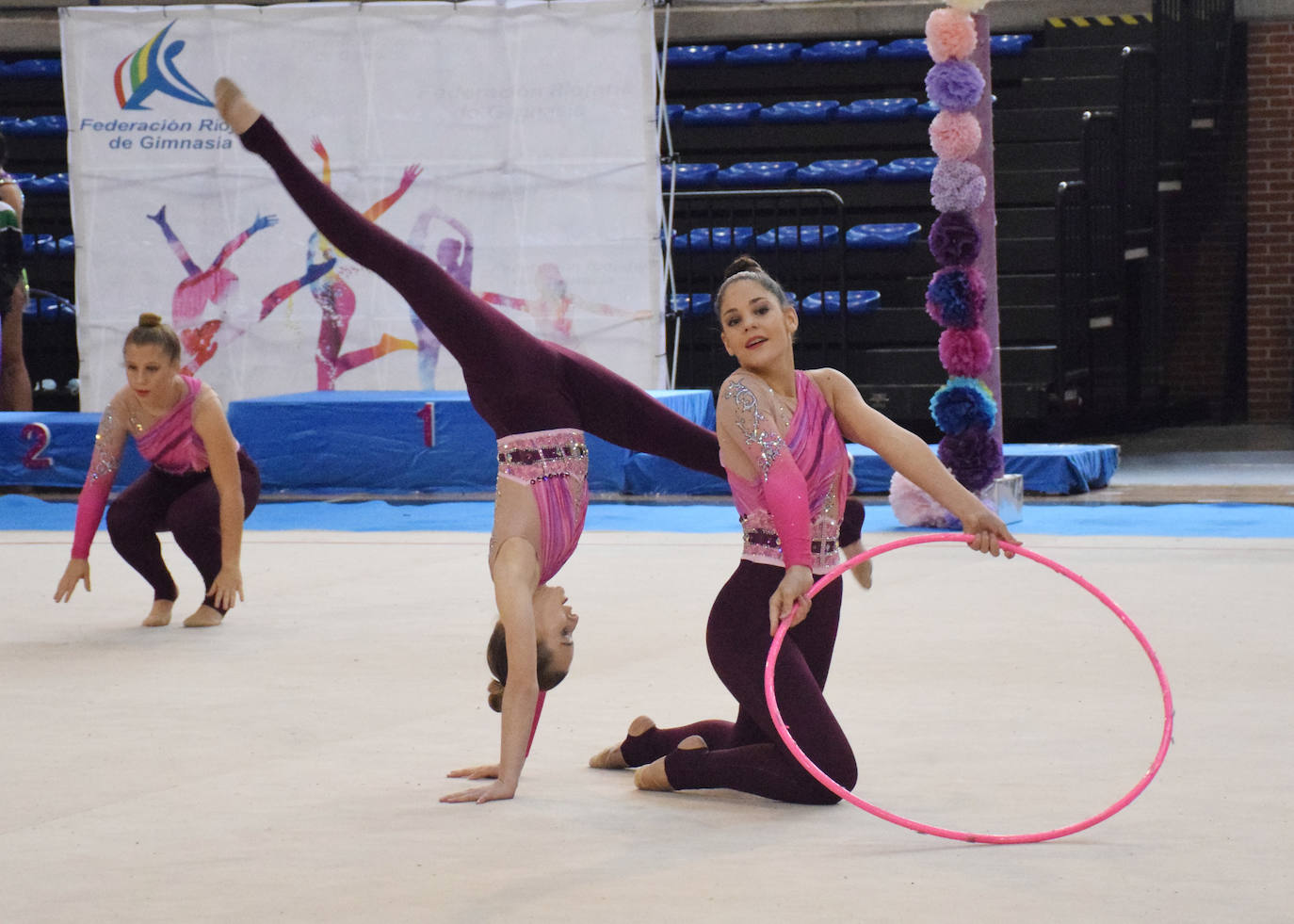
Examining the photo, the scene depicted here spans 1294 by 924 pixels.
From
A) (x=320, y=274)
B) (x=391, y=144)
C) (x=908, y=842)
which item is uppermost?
(x=391, y=144)

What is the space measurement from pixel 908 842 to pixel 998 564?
3596 millimetres

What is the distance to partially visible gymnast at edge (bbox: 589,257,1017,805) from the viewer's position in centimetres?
321

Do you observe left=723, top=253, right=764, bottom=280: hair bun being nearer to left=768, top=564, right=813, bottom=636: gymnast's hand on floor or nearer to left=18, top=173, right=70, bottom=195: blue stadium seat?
left=768, top=564, right=813, bottom=636: gymnast's hand on floor

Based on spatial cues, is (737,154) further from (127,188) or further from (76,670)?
(76,670)

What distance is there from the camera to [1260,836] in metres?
2.96

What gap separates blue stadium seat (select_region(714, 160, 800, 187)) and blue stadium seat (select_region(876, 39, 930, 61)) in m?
1.18

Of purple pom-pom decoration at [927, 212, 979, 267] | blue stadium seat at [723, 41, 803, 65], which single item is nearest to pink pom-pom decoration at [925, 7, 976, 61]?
Result: purple pom-pom decoration at [927, 212, 979, 267]

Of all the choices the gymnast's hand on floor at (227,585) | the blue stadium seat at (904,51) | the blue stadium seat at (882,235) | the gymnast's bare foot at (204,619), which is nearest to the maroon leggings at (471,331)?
the gymnast's hand on floor at (227,585)

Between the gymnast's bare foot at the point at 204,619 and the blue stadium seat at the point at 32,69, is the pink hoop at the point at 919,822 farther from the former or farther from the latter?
the blue stadium seat at the point at 32,69

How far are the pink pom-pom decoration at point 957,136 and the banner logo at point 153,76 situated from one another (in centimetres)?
470

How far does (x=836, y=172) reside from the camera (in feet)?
38.9

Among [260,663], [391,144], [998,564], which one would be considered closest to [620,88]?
[391,144]

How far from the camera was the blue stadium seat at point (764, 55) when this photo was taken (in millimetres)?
12727

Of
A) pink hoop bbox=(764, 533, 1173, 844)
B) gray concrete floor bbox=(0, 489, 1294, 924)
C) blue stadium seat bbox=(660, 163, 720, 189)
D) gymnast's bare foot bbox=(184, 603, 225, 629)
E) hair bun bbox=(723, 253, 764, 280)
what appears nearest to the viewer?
gray concrete floor bbox=(0, 489, 1294, 924)
